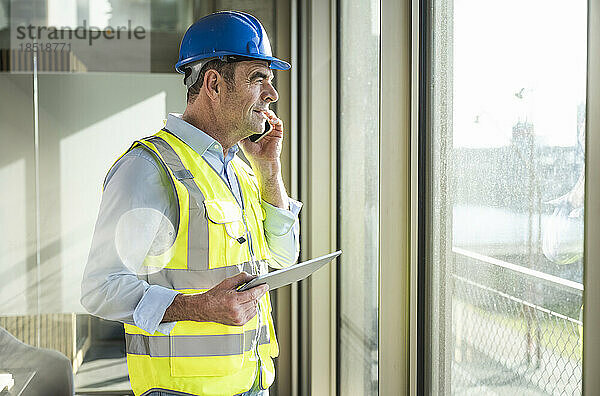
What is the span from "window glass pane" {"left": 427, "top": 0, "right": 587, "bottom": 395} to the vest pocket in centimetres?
53

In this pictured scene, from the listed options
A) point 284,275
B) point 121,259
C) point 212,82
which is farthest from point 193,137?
point 284,275

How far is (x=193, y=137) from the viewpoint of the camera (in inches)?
64.2

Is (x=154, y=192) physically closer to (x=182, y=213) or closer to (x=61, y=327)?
(x=182, y=213)

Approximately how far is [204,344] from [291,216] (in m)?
0.44

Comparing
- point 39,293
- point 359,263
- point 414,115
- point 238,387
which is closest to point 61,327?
point 39,293

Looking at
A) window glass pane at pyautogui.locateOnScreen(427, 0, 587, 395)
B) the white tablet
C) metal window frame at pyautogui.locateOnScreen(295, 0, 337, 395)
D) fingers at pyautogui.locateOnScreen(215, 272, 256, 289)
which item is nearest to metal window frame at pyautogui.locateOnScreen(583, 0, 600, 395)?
window glass pane at pyautogui.locateOnScreen(427, 0, 587, 395)

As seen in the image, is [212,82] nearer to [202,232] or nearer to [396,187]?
[202,232]

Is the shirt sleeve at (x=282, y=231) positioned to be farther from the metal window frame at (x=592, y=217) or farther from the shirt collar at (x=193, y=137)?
the metal window frame at (x=592, y=217)

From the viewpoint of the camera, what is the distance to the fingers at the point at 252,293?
1410mm

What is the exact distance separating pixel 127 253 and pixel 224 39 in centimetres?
60

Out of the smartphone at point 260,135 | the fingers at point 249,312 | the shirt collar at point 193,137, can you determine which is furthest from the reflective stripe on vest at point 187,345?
the smartphone at point 260,135

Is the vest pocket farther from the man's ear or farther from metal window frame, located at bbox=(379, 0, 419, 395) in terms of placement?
metal window frame, located at bbox=(379, 0, 419, 395)

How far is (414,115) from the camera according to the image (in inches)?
71.4

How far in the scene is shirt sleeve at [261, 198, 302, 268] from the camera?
1805 millimetres
